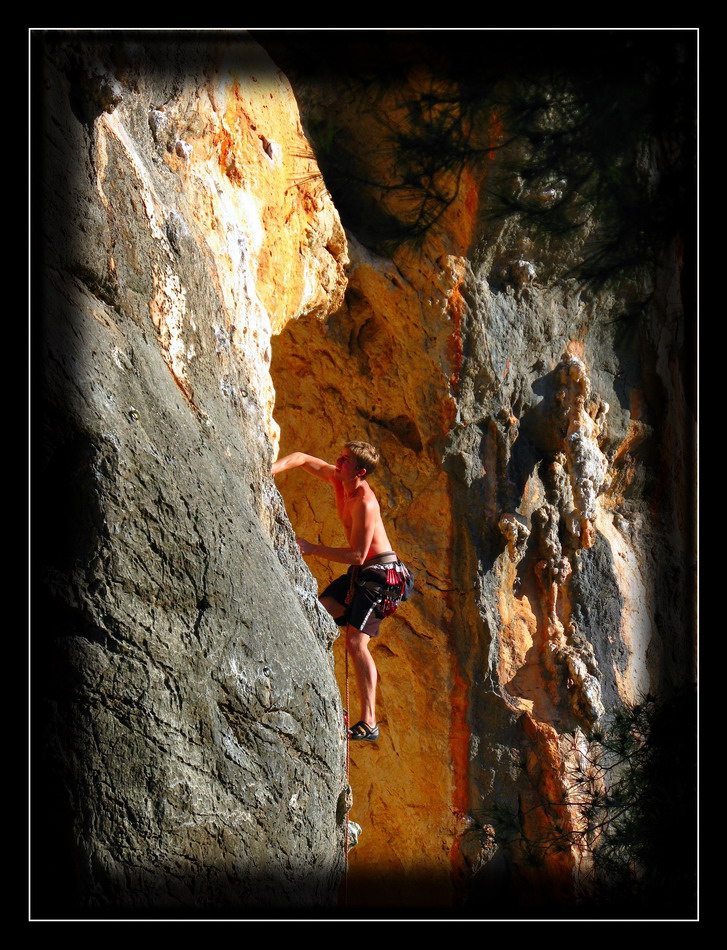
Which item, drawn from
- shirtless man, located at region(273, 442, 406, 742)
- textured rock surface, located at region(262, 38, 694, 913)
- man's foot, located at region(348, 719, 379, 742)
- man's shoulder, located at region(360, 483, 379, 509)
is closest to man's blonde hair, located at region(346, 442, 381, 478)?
shirtless man, located at region(273, 442, 406, 742)

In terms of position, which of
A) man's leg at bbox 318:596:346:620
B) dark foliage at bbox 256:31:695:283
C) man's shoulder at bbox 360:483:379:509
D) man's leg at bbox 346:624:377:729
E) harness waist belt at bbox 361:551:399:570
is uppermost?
dark foliage at bbox 256:31:695:283

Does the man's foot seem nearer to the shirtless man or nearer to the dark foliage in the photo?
the shirtless man

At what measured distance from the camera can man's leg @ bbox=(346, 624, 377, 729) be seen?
16.9ft

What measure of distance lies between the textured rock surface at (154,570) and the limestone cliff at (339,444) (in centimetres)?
1

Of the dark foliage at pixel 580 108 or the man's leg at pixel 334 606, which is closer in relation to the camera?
the dark foliage at pixel 580 108

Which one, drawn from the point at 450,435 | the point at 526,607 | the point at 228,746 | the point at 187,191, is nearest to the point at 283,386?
the point at 450,435

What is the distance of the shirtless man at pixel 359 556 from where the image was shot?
4.96m

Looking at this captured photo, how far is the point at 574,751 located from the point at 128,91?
4104mm

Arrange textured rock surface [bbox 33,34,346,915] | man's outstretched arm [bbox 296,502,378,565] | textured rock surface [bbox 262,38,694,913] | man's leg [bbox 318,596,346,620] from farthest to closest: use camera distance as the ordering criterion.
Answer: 1. textured rock surface [bbox 262,38,694,913]
2. man's leg [bbox 318,596,346,620]
3. man's outstretched arm [bbox 296,502,378,565]
4. textured rock surface [bbox 33,34,346,915]

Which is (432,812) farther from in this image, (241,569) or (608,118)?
(608,118)

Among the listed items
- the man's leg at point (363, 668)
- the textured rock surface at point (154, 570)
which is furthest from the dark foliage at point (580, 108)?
the man's leg at point (363, 668)

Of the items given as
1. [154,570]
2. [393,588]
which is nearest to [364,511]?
[393,588]

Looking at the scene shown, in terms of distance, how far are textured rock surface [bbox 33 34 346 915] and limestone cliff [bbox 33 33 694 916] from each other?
0.01 metres

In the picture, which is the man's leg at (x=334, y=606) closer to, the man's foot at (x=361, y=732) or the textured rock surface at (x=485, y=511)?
the man's foot at (x=361, y=732)
